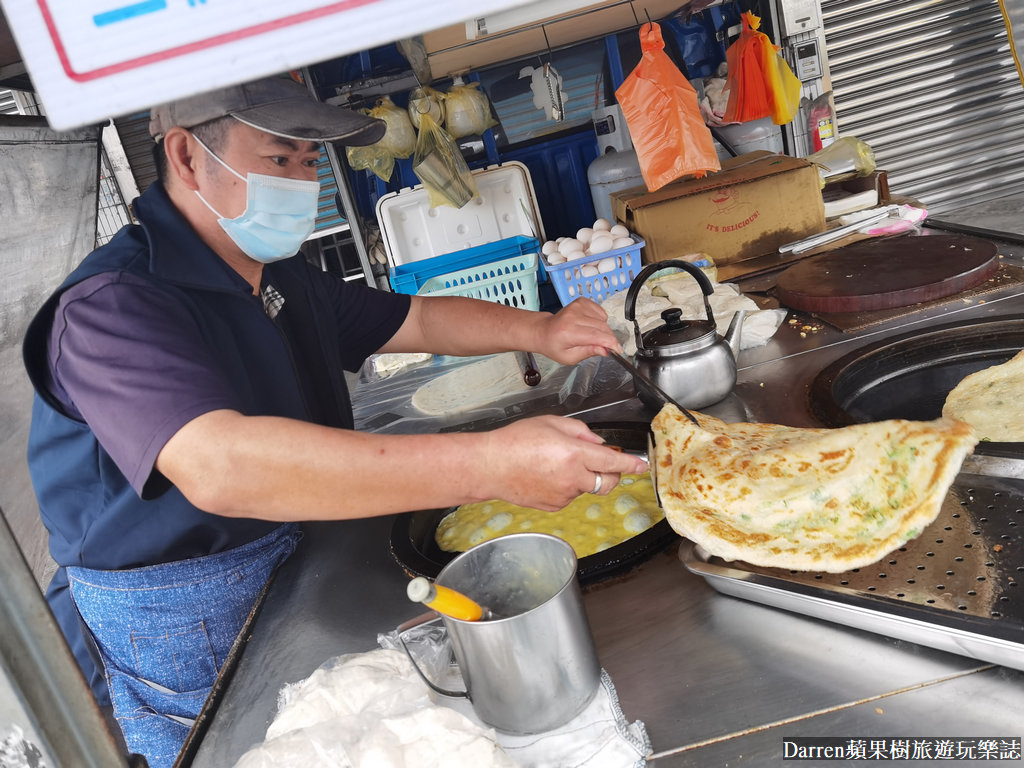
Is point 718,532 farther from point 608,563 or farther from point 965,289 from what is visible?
point 965,289

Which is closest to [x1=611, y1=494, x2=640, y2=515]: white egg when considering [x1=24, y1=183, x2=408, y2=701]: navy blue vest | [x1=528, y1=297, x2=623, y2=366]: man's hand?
[x1=528, y1=297, x2=623, y2=366]: man's hand

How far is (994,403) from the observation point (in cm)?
153

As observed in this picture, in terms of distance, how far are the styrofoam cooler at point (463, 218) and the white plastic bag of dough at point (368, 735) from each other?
3.02 m

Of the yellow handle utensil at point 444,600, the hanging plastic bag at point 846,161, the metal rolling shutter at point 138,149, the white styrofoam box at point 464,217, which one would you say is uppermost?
the metal rolling shutter at point 138,149

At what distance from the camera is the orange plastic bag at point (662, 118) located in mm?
2812

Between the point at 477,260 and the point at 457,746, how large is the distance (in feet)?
9.03

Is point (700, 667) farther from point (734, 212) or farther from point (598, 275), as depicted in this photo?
point (734, 212)

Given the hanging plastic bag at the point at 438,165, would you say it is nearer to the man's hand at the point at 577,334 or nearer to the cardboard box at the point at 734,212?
the cardboard box at the point at 734,212

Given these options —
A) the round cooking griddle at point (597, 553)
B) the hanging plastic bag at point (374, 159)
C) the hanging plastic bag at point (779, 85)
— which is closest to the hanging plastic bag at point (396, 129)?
the hanging plastic bag at point (374, 159)

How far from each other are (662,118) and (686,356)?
1414 millimetres

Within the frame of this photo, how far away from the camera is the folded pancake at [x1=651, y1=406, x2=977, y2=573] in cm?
117

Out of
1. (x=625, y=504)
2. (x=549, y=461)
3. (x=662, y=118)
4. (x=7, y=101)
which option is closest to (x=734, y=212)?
(x=662, y=118)

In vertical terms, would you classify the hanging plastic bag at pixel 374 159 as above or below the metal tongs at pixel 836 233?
above

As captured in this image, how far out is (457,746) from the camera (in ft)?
2.97
